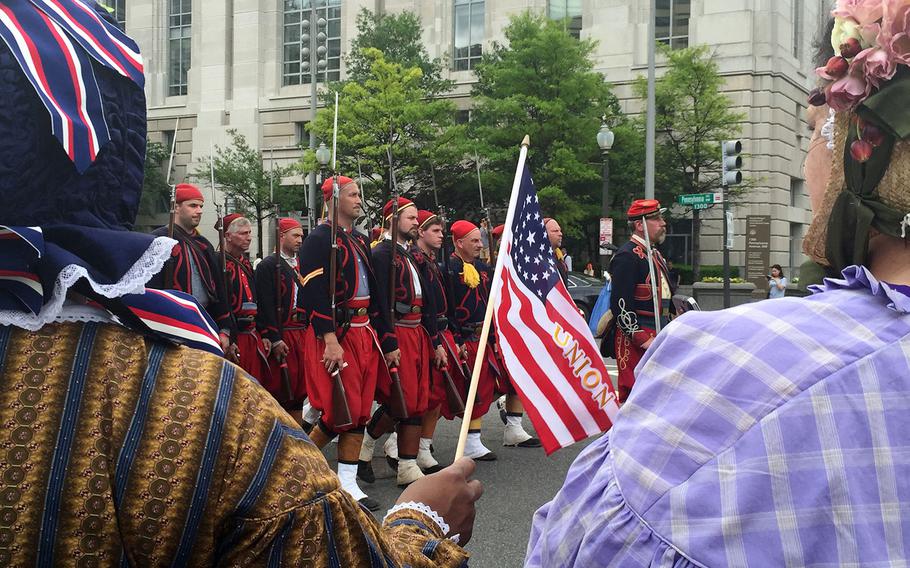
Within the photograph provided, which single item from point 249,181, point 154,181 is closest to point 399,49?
point 249,181

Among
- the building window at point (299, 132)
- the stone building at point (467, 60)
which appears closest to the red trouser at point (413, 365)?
the stone building at point (467, 60)

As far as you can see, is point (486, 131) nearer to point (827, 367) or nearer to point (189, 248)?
point (189, 248)

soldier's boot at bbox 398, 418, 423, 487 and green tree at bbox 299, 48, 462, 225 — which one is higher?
green tree at bbox 299, 48, 462, 225


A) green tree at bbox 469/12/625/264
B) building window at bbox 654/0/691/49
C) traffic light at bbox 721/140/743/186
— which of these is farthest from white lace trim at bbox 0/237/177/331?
building window at bbox 654/0/691/49

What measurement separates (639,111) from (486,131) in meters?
7.30

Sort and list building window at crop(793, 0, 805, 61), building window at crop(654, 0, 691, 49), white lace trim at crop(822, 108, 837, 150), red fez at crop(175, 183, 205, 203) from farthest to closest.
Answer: building window at crop(793, 0, 805, 61)
building window at crop(654, 0, 691, 49)
red fez at crop(175, 183, 205, 203)
white lace trim at crop(822, 108, 837, 150)

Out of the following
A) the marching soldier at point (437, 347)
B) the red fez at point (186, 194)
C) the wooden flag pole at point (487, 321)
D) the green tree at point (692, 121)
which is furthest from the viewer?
the green tree at point (692, 121)

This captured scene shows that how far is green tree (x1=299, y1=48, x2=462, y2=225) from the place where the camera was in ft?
101

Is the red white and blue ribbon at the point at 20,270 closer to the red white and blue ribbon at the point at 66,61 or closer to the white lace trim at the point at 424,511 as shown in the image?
the red white and blue ribbon at the point at 66,61

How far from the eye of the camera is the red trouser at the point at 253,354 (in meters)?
7.64

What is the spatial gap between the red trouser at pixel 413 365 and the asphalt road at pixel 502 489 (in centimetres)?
65

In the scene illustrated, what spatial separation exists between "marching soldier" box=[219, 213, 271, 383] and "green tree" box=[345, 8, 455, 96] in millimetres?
27818

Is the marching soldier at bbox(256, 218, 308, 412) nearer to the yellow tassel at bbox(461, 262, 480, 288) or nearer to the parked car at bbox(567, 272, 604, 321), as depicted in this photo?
the yellow tassel at bbox(461, 262, 480, 288)

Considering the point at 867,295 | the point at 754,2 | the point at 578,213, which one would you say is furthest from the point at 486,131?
the point at 867,295
